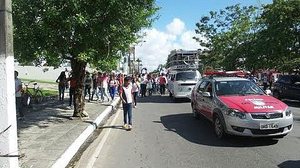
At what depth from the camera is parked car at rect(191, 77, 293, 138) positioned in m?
10.4

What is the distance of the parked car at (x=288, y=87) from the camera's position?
23.7 metres

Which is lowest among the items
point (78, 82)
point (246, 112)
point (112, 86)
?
point (246, 112)

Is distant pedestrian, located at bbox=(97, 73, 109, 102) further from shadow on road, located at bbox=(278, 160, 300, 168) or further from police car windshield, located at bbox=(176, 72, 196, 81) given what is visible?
shadow on road, located at bbox=(278, 160, 300, 168)

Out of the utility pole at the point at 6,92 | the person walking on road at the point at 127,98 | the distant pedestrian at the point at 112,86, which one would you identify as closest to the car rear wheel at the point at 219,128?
the person walking on road at the point at 127,98

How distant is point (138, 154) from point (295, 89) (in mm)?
15943

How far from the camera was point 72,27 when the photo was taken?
1294 cm

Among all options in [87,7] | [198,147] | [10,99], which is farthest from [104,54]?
[10,99]

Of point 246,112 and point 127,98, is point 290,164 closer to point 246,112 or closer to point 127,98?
point 246,112

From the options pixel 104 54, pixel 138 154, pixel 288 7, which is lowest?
pixel 138 154

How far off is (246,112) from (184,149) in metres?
1.67

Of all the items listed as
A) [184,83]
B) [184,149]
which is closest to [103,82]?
[184,83]

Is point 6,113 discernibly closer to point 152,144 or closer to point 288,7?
point 152,144

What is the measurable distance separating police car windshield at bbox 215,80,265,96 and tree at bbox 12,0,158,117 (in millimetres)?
3384

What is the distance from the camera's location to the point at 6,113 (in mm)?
7344
